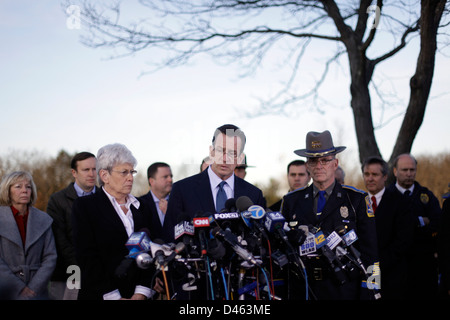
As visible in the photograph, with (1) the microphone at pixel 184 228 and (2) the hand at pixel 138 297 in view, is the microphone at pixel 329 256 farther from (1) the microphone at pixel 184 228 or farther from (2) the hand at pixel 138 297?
(2) the hand at pixel 138 297

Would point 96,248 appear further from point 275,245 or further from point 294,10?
point 294,10

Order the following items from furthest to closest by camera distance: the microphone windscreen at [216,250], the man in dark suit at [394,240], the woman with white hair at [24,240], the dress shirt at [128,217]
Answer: the man in dark suit at [394,240] → the woman with white hair at [24,240] → the dress shirt at [128,217] → the microphone windscreen at [216,250]

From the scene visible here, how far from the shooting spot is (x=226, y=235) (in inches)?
127

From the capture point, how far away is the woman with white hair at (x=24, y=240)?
5.64 m

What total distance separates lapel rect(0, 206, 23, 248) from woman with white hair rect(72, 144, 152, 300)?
78.3 inches

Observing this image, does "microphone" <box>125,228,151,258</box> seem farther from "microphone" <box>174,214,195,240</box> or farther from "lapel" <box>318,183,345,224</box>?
"lapel" <box>318,183,345,224</box>

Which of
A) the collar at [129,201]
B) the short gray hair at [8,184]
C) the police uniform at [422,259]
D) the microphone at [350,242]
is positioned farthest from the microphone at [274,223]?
the police uniform at [422,259]

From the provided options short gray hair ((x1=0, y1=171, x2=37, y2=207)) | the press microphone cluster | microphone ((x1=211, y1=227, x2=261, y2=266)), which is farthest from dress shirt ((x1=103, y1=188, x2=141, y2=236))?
short gray hair ((x1=0, y1=171, x2=37, y2=207))

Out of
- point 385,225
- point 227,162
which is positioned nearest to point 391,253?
point 385,225

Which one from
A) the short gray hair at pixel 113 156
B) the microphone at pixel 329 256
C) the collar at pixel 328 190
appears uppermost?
the short gray hair at pixel 113 156

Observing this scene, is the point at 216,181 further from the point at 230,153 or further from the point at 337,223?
the point at 337,223

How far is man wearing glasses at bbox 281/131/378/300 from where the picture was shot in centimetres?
408
